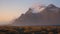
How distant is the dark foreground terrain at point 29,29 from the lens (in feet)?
4.08

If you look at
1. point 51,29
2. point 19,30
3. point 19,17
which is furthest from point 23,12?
point 51,29

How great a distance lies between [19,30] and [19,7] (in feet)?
0.77

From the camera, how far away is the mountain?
130 cm

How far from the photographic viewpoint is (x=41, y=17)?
1324 mm

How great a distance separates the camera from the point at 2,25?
1330 millimetres

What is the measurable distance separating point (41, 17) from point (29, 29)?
0.17 meters

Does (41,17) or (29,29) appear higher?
(41,17)

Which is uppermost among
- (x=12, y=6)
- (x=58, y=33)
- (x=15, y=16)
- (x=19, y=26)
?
(x=12, y=6)

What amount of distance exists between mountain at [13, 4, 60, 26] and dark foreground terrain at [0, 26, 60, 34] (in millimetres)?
57

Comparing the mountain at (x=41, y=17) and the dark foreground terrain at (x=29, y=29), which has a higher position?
the mountain at (x=41, y=17)

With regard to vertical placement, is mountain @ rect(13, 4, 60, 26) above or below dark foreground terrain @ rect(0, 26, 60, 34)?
above

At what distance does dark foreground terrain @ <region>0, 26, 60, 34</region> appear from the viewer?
1244 millimetres

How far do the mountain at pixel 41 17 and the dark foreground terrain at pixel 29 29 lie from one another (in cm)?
6

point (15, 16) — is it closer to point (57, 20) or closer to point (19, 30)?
point (19, 30)
